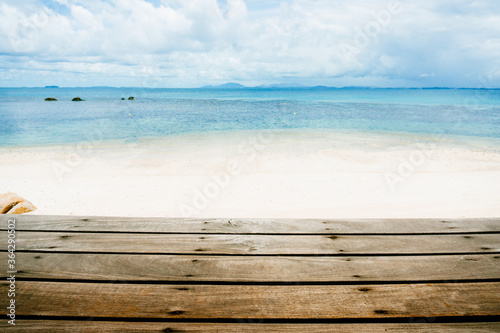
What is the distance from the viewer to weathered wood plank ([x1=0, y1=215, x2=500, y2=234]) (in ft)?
7.07

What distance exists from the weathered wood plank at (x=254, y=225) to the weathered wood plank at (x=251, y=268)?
1.21 feet

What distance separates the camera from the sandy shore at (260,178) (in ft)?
22.6

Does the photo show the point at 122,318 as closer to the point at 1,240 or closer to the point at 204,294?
the point at 204,294

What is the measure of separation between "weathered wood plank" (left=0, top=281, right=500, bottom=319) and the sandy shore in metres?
4.97

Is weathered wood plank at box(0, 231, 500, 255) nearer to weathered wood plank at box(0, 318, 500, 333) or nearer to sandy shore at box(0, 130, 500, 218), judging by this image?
weathered wood plank at box(0, 318, 500, 333)

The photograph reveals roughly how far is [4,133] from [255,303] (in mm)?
22372

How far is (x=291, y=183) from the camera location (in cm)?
882

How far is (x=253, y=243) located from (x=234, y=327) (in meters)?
0.73

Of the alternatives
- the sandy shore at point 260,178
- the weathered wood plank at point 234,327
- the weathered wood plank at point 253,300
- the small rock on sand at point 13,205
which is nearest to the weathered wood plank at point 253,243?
the weathered wood plank at point 253,300

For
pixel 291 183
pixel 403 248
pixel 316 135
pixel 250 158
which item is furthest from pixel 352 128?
pixel 403 248

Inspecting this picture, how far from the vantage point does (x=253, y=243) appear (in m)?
1.97

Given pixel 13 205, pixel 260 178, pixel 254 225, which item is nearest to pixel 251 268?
pixel 254 225

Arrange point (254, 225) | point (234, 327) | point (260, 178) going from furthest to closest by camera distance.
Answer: point (260, 178) < point (254, 225) < point (234, 327)

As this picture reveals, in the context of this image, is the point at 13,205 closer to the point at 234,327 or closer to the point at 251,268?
the point at 251,268
